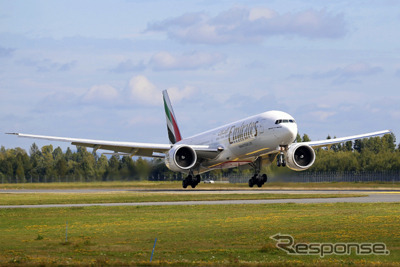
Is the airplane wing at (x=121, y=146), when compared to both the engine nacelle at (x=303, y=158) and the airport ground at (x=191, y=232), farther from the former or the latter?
the airport ground at (x=191, y=232)

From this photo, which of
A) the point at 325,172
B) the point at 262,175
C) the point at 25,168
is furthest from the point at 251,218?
the point at 25,168

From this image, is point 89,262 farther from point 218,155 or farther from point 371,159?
point 371,159

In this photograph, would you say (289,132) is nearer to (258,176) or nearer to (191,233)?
(258,176)

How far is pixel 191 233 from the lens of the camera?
72.4 feet

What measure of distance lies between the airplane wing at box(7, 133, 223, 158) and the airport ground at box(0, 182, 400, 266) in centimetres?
2097

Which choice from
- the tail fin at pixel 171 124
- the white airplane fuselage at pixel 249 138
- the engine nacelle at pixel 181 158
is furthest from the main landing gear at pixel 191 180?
the tail fin at pixel 171 124

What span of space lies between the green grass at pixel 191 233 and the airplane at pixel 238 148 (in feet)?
49.6

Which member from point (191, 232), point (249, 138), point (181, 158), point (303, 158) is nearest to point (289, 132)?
point (249, 138)

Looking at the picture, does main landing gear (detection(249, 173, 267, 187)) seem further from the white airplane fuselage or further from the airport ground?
the airport ground

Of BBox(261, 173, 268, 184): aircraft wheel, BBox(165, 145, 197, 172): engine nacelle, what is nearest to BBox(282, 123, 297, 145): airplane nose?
BBox(261, 173, 268, 184): aircraft wheel

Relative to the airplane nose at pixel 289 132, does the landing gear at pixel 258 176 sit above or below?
below

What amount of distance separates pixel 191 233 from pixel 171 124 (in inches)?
1873

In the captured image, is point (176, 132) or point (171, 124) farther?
point (171, 124)

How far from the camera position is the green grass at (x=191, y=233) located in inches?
659
